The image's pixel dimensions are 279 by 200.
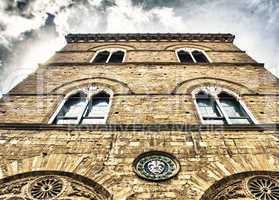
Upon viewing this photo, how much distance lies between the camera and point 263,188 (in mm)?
5461

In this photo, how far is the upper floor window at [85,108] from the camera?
26.0ft

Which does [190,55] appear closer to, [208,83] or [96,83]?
[208,83]

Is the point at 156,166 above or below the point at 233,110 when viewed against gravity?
below

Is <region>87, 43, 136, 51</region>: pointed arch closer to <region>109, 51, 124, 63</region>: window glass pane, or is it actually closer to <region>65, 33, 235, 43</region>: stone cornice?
<region>109, 51, 124, 63</region>: window glass pane

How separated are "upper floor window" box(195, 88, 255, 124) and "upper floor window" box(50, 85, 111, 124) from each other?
7.36 feet

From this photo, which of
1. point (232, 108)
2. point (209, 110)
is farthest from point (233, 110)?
Answer: point (209, 110)

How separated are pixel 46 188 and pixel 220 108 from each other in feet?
14.7

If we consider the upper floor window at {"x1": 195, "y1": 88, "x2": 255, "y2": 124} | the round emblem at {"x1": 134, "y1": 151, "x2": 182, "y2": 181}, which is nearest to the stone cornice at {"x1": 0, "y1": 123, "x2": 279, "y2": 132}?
the upper floor window at {"x1": 195, "y1": 88, "x2": 255, "y2": 124}

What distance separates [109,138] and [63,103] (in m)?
2.27

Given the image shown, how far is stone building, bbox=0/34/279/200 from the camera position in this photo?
216 inches

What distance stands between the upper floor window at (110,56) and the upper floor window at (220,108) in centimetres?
443

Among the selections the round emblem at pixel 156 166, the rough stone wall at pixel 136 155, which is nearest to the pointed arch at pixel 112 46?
the rough stone wall at pixel 136 155

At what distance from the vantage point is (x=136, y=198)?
5121 mm

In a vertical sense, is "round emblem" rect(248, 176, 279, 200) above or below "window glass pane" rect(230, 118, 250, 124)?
below
